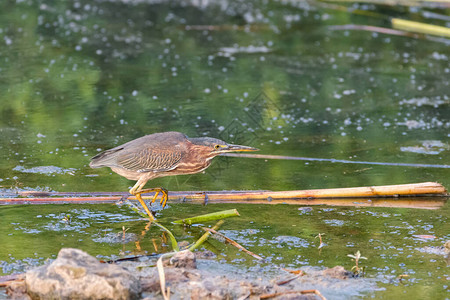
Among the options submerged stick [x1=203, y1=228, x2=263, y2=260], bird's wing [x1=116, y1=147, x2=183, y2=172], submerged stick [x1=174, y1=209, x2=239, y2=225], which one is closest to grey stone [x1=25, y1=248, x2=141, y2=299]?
submerged stick [x1=203, y1=228, x2=263, y2=260]

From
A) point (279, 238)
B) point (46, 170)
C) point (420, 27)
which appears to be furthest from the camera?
point (420, 27)

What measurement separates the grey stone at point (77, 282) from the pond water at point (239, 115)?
2.50 feet

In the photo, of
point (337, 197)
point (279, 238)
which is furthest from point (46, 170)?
point (337, 197)

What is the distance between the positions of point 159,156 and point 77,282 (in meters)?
2.23

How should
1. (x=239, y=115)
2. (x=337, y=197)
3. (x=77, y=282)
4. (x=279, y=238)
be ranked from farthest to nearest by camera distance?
(x=239, y=115) → (x=337, y=197) → (x=279, y=238) → (x=77, y=282)

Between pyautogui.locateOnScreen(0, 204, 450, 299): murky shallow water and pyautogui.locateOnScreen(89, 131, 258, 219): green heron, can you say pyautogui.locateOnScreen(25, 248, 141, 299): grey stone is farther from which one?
pyautogui.locateOnScreen(89, 131, 258, 219): green heron

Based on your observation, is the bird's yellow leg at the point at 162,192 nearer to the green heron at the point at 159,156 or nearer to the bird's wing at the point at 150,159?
the green heron at the point at 159,156

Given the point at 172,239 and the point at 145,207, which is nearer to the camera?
the point at 172,239

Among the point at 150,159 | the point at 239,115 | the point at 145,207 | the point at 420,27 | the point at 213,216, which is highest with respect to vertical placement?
the point at 420,27

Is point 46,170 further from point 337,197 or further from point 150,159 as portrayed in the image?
point 337,197

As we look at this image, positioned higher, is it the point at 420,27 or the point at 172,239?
the point at 420,27

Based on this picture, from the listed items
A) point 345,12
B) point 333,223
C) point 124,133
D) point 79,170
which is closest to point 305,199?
point 333,223

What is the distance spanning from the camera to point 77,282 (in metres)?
4.55

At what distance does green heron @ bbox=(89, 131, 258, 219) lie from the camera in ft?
21.7
